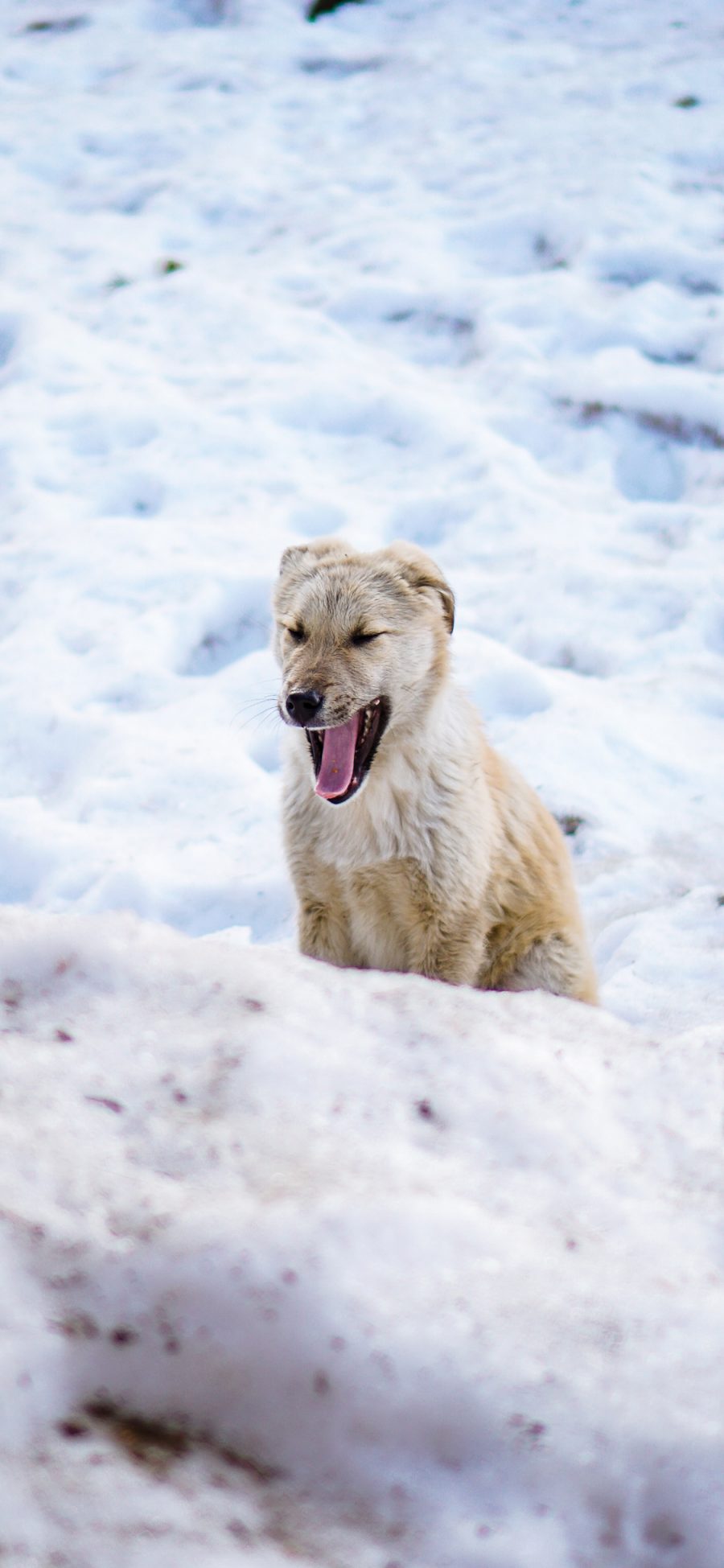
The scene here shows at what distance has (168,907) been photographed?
4746 mm

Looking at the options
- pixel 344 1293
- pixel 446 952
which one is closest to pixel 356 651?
pixel 446 952

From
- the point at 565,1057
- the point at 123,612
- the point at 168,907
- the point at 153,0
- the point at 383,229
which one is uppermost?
the point at 153,0

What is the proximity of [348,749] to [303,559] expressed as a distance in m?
0.85

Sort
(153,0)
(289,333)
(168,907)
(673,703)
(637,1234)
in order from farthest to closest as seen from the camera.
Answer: (153,0) < (289,333) < (673,703) < (168,907) < (637,1234)

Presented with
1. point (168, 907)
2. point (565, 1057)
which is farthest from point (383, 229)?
point (565, 1057)

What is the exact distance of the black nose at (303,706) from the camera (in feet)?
11.1

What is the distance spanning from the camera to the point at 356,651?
3678 mm

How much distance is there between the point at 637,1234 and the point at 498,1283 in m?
0.27

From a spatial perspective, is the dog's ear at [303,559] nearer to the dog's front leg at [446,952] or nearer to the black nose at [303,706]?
the black nose at [303,706]

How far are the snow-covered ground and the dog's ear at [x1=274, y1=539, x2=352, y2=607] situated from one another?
1.36 m

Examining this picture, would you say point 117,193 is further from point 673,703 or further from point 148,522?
point 673,703

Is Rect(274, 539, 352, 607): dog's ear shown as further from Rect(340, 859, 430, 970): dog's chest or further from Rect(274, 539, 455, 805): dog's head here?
Rect(340, 859, 430, 970): dog's chest

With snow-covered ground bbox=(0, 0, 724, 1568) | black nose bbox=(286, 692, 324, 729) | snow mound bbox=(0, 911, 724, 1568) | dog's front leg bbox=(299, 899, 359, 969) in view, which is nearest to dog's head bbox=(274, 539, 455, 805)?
black nose bbox=(286, 692, 324, 729)

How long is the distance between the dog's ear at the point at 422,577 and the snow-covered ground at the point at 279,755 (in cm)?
149
